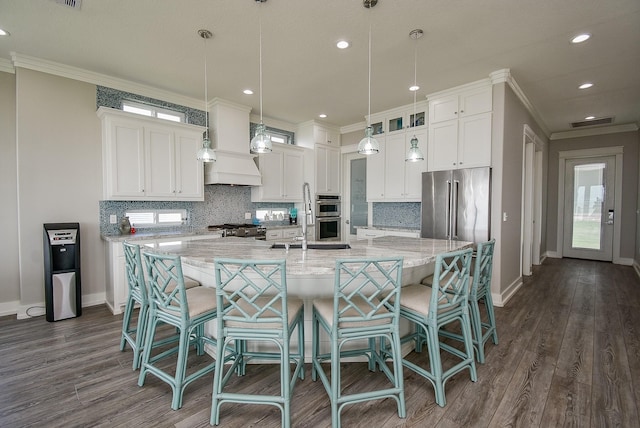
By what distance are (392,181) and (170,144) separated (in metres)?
3.42

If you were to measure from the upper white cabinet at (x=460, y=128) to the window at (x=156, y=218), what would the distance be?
3781mm

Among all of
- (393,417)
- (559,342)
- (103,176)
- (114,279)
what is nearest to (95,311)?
(114,279)

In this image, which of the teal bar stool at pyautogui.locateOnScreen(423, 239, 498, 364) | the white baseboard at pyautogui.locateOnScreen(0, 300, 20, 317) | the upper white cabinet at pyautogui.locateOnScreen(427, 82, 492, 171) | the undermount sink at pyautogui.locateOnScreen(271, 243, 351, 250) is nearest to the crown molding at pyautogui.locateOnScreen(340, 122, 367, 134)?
the upper white cabinet at pyautogui.locateOnScreen(427, 82, 492, 171)

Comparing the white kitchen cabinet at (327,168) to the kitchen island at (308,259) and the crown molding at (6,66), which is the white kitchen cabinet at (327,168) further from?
the crown molding at (6,66)

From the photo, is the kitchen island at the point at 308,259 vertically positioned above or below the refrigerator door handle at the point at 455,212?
below

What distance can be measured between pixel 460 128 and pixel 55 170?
5063 millimetres

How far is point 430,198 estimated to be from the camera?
437 centimetres

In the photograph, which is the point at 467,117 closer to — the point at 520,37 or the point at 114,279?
the point at 520,37

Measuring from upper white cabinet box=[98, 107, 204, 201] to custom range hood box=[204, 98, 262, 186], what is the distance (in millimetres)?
280

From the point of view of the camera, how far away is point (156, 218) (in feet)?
14.1

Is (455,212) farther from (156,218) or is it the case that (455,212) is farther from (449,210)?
(156,218)

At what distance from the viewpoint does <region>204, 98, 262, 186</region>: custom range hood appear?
15.0 feet

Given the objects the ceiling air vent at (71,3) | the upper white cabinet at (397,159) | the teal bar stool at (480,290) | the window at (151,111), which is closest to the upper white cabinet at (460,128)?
the upper white cabinet at (397,159)

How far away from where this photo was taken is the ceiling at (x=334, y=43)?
2482mm
